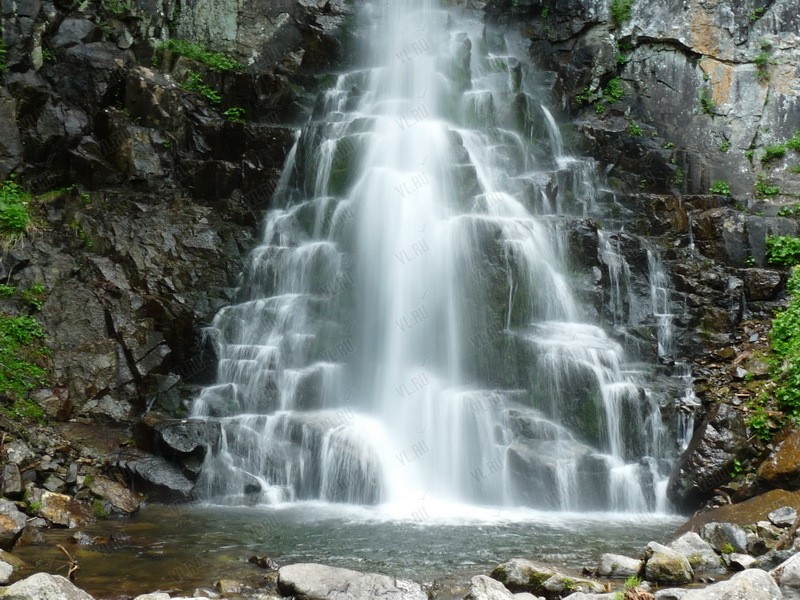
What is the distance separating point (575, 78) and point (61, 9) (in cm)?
1469

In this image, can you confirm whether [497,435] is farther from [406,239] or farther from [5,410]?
[5,410]

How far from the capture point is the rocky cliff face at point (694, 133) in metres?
14.9

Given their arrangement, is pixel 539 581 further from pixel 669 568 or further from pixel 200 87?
pixel 200 87

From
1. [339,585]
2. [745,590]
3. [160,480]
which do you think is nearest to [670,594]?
[745,590]

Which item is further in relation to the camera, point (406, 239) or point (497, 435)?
point (406, 239)

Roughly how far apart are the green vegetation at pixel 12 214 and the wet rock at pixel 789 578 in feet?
45.3

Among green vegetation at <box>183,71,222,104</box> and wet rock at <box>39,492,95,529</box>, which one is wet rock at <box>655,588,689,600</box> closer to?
wet rock at <box>39,492,95,529</box>

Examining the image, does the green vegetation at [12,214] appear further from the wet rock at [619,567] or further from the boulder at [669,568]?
the boulder at [669,568]

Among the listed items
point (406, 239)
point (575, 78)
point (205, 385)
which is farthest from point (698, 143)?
point (205, 385)

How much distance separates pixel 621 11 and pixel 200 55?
1278 cm

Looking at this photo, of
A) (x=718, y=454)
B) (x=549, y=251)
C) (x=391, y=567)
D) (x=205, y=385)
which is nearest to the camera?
(x=391, y=567)

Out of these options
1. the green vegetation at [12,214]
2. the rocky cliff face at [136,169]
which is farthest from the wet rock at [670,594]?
the green vegetation at [12,214]

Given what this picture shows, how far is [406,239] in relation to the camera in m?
15.1

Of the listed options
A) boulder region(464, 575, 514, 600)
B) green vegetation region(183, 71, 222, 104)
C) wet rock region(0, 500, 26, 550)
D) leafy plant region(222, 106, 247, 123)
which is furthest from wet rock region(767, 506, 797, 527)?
green vegetation region(183, 71, 222, 104)
